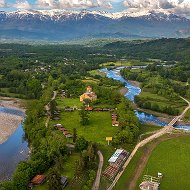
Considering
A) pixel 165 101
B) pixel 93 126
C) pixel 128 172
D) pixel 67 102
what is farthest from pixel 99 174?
pixel 165 101

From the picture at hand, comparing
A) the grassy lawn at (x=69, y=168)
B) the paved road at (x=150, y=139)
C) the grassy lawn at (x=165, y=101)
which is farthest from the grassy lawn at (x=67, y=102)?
the grassy lawn at (x=69, y=168)

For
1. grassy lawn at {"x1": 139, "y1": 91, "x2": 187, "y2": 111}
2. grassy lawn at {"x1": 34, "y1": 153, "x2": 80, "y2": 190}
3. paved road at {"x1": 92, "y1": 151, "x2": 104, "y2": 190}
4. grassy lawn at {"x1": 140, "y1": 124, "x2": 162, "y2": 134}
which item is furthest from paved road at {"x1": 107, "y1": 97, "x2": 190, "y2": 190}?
grassy lawn at {"x1": 34, "y1": 153, "x2": 80, "y2": 190}

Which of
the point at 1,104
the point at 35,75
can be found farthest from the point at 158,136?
the point at 35,75

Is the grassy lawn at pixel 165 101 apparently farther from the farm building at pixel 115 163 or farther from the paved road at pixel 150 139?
the farm building at pixel 115 163

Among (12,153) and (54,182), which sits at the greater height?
(54,182)

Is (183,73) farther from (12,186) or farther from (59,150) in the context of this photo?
(12,186)

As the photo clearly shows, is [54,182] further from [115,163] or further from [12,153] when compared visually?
[12,153]
